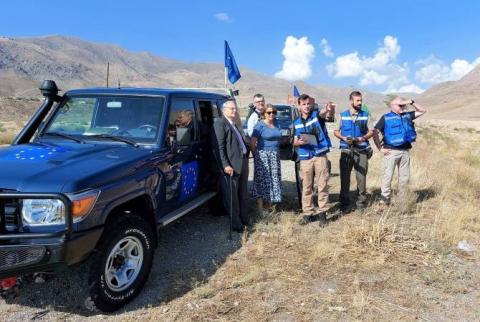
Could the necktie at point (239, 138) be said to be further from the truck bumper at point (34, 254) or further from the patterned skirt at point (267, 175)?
the truck bumper at point (34, 254)

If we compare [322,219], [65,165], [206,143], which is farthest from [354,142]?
[65,165]

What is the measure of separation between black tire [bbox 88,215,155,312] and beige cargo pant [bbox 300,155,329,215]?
285 centimetres

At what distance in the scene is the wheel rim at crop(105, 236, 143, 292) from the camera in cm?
391

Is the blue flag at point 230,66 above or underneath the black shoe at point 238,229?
above

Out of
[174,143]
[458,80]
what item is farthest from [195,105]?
[458,80]

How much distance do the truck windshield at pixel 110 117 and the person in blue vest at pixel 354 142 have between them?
3.26m

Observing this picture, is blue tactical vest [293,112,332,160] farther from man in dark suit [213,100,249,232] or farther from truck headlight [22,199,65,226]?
truck headlight [22,199,65,226]

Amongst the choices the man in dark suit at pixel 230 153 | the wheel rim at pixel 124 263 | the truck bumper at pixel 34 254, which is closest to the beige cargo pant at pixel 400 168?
the man in dark suit at pixel 230 153

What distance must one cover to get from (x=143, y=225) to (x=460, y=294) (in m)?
3.22

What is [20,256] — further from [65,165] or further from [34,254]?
[65,165]

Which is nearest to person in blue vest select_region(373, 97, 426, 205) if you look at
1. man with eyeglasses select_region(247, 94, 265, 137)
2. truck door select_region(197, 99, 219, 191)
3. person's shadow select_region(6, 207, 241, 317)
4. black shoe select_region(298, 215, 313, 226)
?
black shoe select_region(298, 215, 313, 226)

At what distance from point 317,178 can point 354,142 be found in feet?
3.55

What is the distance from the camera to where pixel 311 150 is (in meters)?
6.49

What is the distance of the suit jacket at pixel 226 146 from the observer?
5.75 metres
